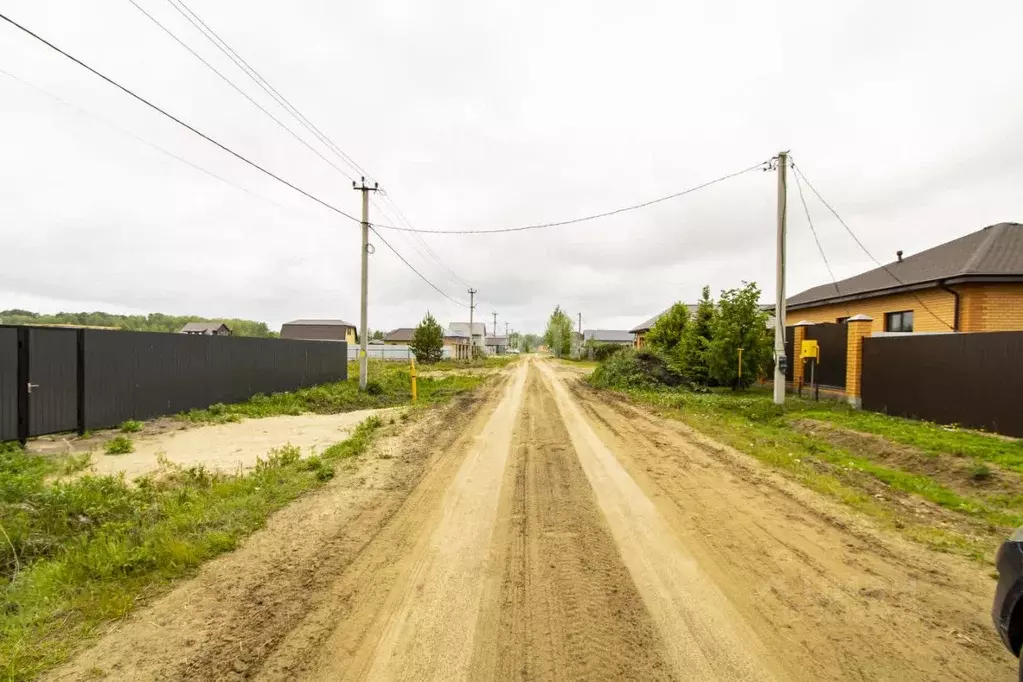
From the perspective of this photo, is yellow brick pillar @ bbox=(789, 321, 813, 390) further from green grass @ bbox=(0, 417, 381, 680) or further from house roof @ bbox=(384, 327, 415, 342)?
house roof @ bbox=(384, 327, 415, 342)

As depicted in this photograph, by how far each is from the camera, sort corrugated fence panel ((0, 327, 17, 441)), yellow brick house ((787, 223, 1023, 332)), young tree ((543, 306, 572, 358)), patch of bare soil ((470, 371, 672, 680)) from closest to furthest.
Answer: patch of bare soil ((470, 371, 672, 680)) < corrugated fence panel ((0, 327, 17, 441)) < yellow brick house ((787, 223, 1023, 332)) < young tree ((543, 306, 572, 358))

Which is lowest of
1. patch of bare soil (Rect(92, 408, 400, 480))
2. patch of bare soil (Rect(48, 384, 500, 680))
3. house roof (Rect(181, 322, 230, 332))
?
patch of bare soil (Rect(92, 408, 400, 480))

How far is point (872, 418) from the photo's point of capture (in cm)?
1169

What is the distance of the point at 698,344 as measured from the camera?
21.1 m

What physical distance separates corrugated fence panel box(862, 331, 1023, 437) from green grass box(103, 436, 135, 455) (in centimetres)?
1669

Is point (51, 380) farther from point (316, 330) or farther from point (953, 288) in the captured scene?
point (316, 330)

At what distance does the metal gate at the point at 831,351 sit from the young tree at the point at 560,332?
71689 millimetres

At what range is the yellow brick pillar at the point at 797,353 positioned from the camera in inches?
674

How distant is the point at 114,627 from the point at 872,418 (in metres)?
14.4

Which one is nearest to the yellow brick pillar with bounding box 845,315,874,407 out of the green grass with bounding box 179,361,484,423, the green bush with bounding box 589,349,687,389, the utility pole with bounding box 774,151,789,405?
the utility pole with bounding box 774,151,789,405

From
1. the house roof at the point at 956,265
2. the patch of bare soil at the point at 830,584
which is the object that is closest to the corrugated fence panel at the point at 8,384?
the patch of bare soil at the point at 830,584

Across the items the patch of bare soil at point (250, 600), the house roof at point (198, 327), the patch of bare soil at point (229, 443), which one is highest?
the house roof at point (198, 327)

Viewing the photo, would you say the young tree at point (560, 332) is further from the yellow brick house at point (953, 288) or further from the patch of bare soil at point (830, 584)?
the patch of bare soil at point (830, 584)

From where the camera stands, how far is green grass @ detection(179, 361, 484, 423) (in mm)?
13328
